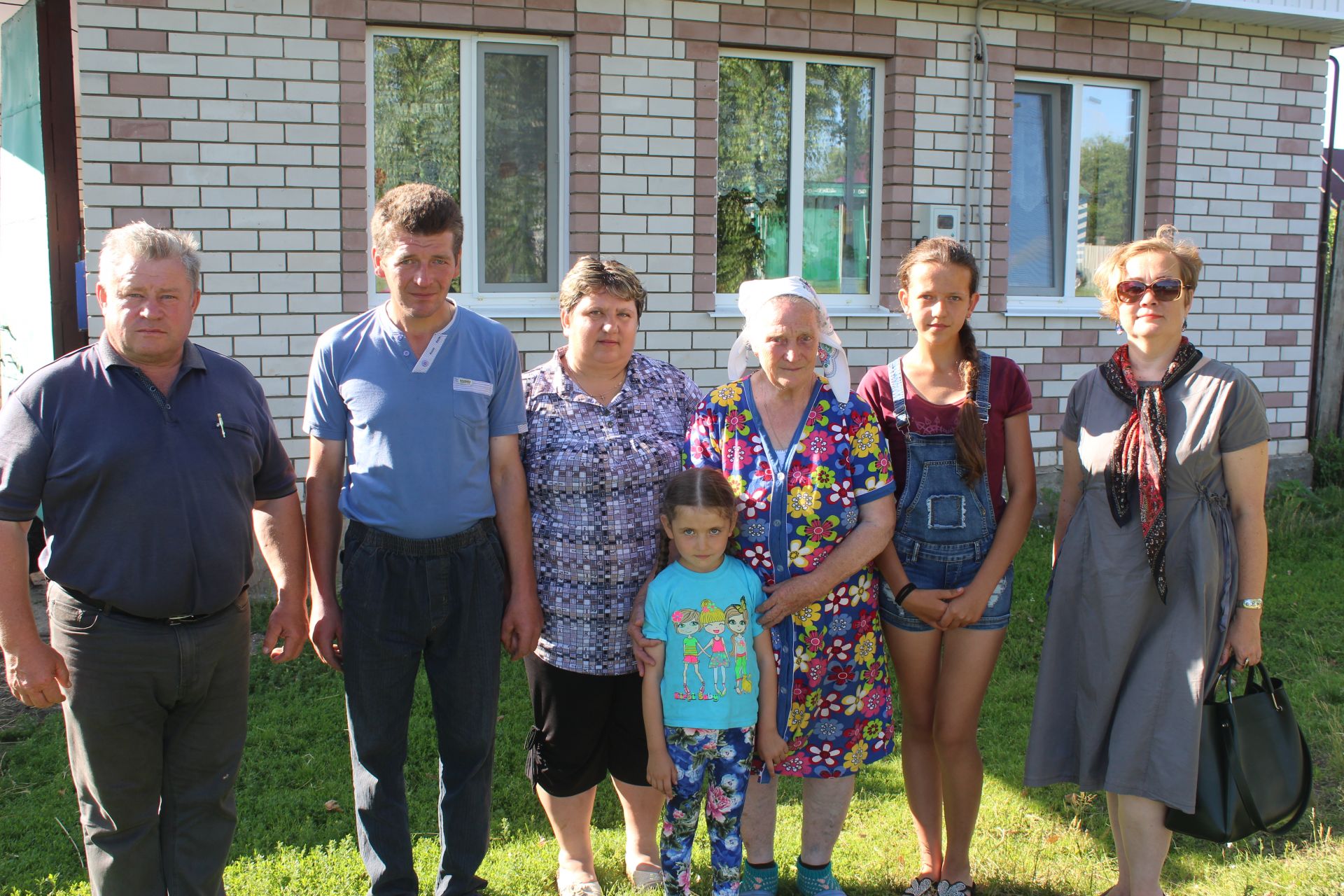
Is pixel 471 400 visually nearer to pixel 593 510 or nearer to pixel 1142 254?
pixel 593 510

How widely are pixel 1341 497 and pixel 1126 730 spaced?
6401 mm

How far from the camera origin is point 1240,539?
298 cm

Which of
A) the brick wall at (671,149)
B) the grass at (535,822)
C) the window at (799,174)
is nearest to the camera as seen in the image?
the grass at (535,822)

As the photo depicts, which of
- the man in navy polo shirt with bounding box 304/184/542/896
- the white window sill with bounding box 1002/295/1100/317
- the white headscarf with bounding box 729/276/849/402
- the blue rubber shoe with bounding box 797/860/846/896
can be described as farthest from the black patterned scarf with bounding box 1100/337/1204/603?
the white window sill with bounding box 1002/295/1100/317

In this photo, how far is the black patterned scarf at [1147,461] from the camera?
297cm

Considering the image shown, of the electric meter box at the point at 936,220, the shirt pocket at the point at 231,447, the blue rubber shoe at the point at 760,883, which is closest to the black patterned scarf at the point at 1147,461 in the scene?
the blue rubber shoe at the point at 760,883

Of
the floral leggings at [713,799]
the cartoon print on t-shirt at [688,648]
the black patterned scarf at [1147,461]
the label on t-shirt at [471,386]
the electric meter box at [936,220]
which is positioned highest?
the electric meter box at [936,220]

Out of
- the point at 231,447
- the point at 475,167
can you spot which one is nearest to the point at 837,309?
the point at 475,167

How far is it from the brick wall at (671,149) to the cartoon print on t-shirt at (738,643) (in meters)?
3.76

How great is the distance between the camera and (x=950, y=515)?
10.3ft

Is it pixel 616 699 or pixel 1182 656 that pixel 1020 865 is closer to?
pixel 1182 656

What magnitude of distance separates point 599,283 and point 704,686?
45.9 inches

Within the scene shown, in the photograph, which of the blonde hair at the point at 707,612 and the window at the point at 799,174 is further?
the window at the point at 799,174

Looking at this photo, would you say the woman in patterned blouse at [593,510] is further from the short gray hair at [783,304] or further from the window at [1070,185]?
the window at [1070,185]
